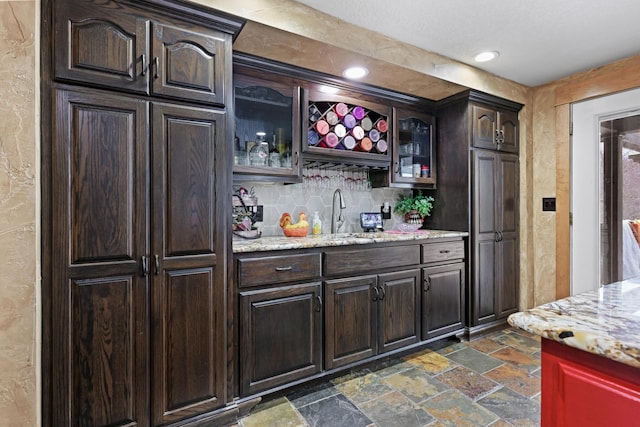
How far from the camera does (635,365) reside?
60 centimetres

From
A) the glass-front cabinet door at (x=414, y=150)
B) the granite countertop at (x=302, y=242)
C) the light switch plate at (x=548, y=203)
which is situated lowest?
the granite countertop at (x=302, y=242)

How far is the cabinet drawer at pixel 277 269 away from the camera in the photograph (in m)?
1.90

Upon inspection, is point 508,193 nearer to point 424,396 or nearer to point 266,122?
point 424,396

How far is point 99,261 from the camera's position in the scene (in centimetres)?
151

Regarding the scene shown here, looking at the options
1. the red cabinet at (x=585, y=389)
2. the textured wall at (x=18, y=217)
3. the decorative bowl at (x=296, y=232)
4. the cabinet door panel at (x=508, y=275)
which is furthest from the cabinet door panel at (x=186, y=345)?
the cabinet door panel at (x=508, y=275)

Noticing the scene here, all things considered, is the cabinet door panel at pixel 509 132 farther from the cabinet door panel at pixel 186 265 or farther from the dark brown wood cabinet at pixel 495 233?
the cabinet door panel at pixel 186 265

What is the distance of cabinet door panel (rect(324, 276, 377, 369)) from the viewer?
218 centimetres

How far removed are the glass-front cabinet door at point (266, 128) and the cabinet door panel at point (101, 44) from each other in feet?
2.30

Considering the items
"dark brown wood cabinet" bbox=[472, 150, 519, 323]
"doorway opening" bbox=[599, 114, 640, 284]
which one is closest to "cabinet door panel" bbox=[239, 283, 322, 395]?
"dark brown wood cabinet" bbox=[472, 150, 519, 323]

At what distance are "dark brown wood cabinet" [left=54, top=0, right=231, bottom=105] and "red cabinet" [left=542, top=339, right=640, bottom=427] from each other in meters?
1.74

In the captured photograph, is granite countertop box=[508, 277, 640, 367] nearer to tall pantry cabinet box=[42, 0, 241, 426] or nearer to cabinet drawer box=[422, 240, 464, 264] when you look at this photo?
tall pantry cabinet box=[42, 0, 241, 426]

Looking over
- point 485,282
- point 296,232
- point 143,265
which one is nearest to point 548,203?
point 485,282

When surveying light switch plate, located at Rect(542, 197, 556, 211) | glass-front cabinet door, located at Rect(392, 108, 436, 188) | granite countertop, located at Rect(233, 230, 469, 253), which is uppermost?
glass-front cabinet door, located at Rect(392, 108, 436, 188)

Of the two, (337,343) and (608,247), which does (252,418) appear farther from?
(608,247)
